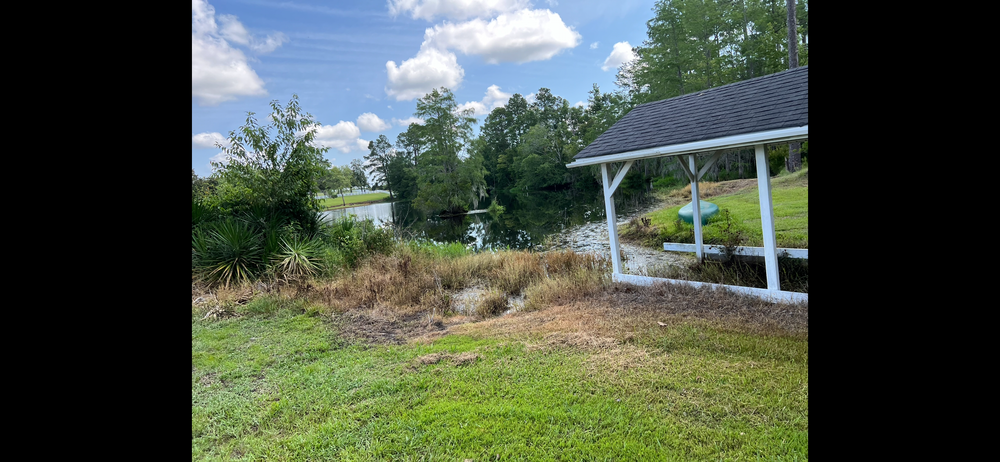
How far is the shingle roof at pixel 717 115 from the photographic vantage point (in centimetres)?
A: 644

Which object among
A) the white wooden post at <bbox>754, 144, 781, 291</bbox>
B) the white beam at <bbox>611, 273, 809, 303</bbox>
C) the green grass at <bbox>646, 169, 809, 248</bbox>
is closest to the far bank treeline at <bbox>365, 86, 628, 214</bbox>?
the green grass at <bbox>646, 169, 809, 248</bbox>

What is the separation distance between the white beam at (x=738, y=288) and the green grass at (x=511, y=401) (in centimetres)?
173

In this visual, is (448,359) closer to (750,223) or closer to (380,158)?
(750,223)

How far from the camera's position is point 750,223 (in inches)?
534

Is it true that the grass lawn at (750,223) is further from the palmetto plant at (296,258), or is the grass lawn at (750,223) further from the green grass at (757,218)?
the palmetto plant at (296,258)

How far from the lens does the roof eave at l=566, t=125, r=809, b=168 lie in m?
5.94

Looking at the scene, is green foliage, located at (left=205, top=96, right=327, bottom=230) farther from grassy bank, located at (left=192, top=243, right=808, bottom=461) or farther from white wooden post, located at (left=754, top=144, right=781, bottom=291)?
white wooden post, located at (left=754, top=144, right=781, bottom=291)

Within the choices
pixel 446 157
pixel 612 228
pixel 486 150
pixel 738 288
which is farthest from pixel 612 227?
pixel 486 150

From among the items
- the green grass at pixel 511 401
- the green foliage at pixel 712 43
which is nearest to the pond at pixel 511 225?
the green foliage at pixel 712 43

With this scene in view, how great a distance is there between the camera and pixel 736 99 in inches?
298

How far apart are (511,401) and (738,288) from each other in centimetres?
438

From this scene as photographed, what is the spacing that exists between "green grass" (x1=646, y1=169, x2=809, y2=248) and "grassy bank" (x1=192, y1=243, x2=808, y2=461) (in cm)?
584

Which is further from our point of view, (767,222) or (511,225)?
(511,225)
